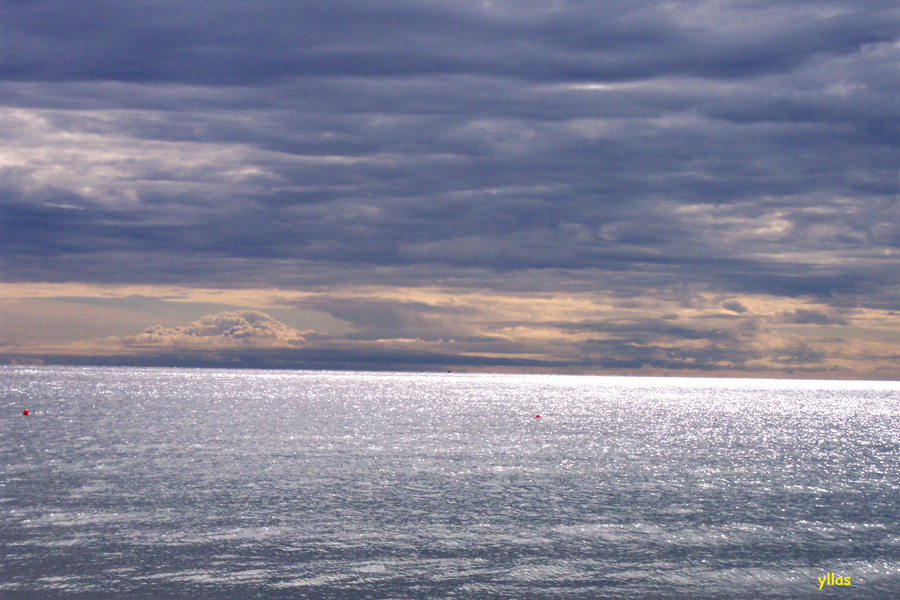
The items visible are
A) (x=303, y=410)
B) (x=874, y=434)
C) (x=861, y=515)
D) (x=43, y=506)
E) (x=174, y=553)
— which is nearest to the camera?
(x=174, y=553)

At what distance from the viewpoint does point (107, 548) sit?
148 feet

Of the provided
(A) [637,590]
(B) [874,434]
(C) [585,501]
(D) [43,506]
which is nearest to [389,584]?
(A) [637,590]

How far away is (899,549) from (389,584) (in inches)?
1342

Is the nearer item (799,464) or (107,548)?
(107,548)

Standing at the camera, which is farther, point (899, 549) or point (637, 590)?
point (899, 549)

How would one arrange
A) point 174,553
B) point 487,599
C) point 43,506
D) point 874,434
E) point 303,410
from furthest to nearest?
point 303,410 → point 874,434 → point 43,506 → point 174,553 → point 487,599

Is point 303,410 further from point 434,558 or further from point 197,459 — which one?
point 434,558

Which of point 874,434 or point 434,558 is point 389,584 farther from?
point 874,434

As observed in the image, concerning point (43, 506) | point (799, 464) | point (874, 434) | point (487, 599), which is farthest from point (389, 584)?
point (874, 434)

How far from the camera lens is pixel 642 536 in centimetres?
5106

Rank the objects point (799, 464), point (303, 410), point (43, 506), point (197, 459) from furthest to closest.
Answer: point (303, 410) < point (799, 464) < point (197, 459) < point (43, 506)

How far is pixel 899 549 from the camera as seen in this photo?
4925 cm

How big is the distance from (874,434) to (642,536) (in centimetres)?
12111

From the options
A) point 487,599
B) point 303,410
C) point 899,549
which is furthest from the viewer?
point 303,410
